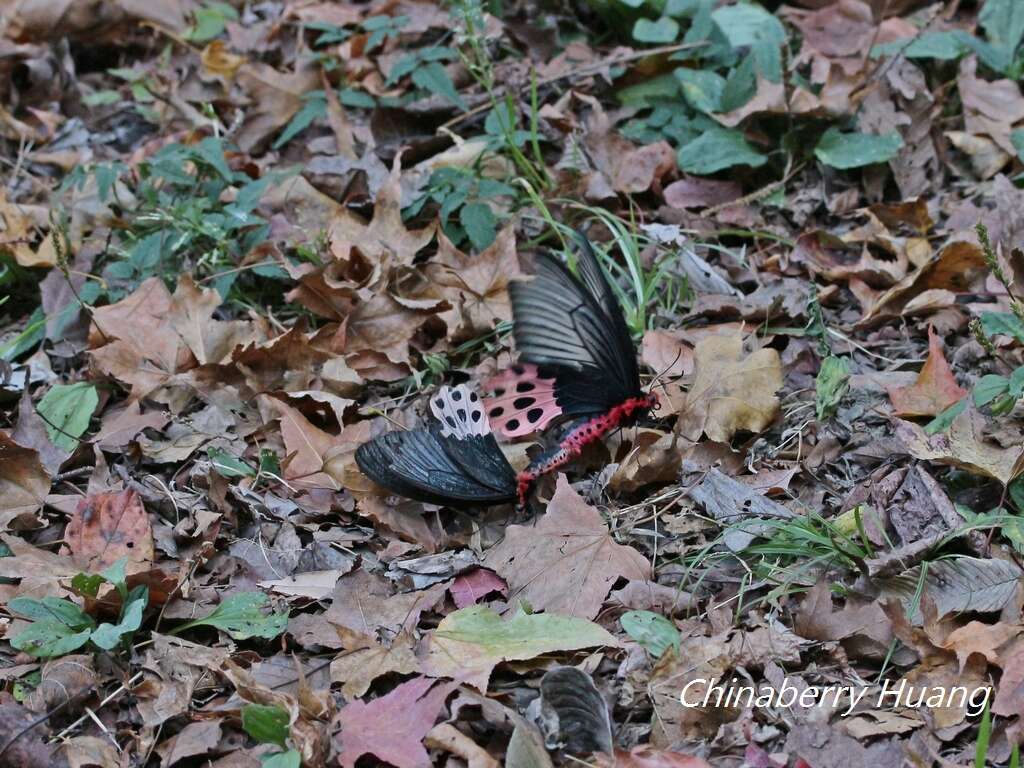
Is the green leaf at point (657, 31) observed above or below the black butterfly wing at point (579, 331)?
above

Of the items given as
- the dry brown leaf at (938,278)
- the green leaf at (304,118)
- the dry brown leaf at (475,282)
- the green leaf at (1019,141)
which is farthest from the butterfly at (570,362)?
the green leaf at (1019,141)

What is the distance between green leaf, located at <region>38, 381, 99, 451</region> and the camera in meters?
3.01

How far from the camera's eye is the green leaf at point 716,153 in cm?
373

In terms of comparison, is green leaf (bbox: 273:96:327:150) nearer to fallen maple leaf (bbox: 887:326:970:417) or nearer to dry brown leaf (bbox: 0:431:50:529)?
dry brown leaf (bbox: 0:431:50:529)

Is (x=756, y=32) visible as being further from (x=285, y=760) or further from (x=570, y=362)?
(x=285, y=760)

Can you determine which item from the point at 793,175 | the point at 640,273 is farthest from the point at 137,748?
the point at 793,175

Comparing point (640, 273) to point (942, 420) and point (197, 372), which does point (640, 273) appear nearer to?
point (942, 420)

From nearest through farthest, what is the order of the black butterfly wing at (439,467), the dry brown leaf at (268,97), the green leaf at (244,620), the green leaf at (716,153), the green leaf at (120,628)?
1. the green leaf at (120,628)
2. the green leaf at (244,620)
3. the black butterfly wing at (439,467)
4. the green leaf at (716,153)
5. the dry brown leaf at (268,97)

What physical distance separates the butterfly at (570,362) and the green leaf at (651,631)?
559 mm

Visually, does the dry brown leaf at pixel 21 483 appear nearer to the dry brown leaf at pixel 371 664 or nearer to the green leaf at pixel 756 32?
the dry brown leaf at pixel 371 664

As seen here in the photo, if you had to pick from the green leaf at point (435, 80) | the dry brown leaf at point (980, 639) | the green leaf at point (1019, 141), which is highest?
the green leaf at point (435, 80)

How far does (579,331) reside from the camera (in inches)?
111

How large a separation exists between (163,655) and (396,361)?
3.76 feet

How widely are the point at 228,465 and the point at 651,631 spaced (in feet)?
4.21
